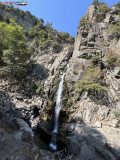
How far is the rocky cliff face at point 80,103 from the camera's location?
4.66m

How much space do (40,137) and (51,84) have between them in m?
6.57

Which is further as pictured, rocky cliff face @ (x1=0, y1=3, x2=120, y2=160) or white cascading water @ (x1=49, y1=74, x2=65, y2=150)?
white cascading water @ (x1=49, y1=74, x2=65, y2=150)

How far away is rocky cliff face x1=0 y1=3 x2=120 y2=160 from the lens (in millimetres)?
4660

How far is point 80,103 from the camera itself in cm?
883

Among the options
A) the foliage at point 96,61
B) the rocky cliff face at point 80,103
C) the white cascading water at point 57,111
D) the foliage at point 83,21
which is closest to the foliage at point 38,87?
the rocky cliff face at point 80,103

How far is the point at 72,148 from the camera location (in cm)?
540

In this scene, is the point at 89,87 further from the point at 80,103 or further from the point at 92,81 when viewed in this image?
the point at 80,103

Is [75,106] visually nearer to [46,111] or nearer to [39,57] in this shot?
[46,111]

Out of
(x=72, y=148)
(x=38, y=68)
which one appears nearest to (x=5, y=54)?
(x=38, y=68)

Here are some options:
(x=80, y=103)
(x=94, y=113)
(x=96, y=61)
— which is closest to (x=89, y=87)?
(x=80, y=103)

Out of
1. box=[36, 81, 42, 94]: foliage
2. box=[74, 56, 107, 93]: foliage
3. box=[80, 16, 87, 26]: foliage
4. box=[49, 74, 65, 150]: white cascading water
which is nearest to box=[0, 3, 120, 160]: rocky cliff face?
box=[74, 56, 107, 93]: foliage

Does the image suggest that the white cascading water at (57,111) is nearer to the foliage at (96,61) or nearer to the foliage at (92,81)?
the foliage at (92,81)

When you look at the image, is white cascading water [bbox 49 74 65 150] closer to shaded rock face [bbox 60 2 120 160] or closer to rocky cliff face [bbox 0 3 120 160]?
rocky cliff face [bbox 0 3 120 160]

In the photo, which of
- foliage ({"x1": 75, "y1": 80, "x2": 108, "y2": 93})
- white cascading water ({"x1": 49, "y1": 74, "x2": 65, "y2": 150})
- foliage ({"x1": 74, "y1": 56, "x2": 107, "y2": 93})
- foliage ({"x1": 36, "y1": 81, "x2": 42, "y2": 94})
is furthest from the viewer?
foliage ({"x1": 36, "y1": 81, "x2": 42, "y2": 94})
